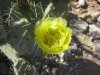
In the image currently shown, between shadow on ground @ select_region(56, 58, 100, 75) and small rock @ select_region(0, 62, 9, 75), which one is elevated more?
small rock @ select_region(0, 62, 9, 75)

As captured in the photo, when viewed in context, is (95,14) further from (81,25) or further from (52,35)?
(52,35)

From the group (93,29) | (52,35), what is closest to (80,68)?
(93,29)

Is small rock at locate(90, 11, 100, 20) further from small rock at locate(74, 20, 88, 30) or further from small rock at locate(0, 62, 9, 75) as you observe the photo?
small rock at locate(0, 62, 9, 75)

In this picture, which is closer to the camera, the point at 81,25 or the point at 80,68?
the point at 80,68

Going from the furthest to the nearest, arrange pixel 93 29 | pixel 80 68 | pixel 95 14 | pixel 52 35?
pixel 95 14, pixel 93 29, pixel 80 68, pixel 52 35

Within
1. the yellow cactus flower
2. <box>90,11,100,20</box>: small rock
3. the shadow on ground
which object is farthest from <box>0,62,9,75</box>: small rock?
<box>90,11,100,20</box>: small rock

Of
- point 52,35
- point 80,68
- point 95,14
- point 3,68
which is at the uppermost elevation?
point 52,35

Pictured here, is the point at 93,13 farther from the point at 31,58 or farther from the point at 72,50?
the point at 31,58

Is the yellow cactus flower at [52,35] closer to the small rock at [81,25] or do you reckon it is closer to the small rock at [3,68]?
the small rock at [3,68]

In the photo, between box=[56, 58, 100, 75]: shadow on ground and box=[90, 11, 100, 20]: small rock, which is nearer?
A: box=[56, 58, 100, 75]: shadow on ground

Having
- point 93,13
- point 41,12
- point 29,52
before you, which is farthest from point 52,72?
point 93,13
